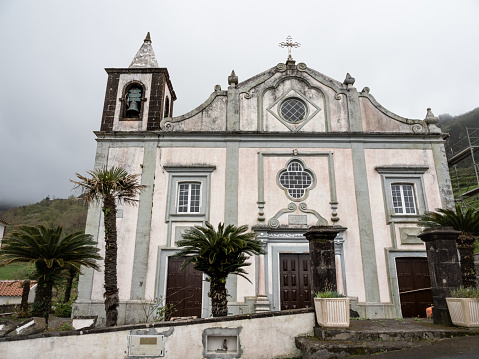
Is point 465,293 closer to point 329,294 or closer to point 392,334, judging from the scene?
point 392,334

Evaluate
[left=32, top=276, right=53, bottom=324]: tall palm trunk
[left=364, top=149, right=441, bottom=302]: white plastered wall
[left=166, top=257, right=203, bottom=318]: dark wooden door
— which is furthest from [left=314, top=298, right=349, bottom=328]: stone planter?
[left=32, top=276, right=53, bottom=324]: tall palm trunk

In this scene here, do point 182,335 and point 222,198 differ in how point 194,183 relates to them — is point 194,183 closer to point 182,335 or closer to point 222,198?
point 222,198

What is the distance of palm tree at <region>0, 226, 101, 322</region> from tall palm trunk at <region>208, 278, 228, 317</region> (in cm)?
456

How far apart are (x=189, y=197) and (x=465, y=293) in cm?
997

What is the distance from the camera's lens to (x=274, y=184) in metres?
14.9

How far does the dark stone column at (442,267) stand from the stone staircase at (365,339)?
2.45 feet

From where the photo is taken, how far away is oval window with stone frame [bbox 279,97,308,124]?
1609cm

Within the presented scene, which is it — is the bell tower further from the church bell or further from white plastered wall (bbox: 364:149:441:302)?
white plastered wall (bbox: 364:149:441:302)

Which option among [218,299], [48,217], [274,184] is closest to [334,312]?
[218,299]

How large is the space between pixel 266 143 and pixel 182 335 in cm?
945

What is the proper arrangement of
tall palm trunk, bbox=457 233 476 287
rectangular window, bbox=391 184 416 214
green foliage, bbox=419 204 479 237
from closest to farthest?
tall palm trunk, bbox=457 233 476 287, green foliage, bbox=419 204 479 237, rectangular window, bbox=391 184 416 214

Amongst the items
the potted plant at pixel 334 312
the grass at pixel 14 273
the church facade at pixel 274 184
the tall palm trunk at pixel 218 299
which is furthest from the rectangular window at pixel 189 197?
the grass at pixel 14 273

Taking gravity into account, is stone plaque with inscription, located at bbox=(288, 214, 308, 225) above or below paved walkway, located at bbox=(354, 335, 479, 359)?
above

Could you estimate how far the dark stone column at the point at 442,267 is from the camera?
8.32 meters
